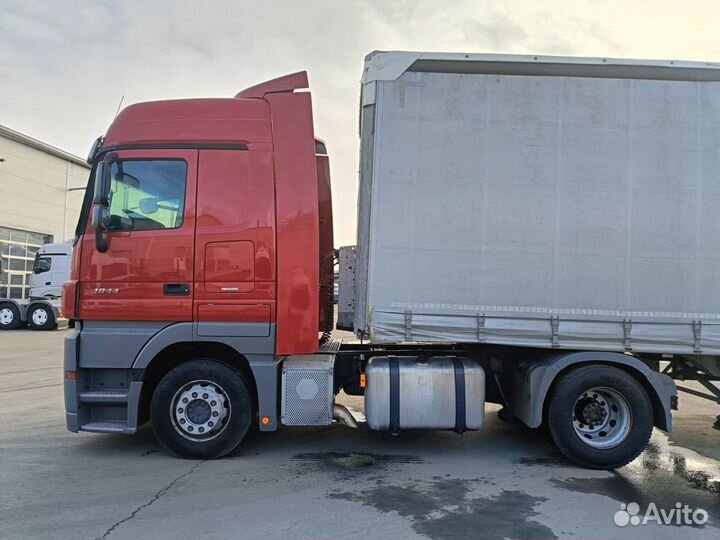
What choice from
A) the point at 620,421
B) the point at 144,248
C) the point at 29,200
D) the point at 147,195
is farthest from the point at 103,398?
the point at 29,200

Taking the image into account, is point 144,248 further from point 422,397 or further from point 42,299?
point 42,299

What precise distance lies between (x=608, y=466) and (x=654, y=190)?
8.97 ft

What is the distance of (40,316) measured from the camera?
19.1 metres

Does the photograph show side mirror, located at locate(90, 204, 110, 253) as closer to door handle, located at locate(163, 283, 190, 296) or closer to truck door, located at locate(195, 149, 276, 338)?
door handle, located at locate(163, 283, 190, 296)

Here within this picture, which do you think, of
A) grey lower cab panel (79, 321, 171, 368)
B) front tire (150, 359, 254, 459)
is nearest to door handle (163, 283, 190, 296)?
grey lower cab panel (79, 321, 171, 368)

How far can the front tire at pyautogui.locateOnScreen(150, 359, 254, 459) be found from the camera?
193 inches

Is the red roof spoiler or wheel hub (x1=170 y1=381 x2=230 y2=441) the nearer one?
wheel hub (x1=170 y1=381 x2=230 y2=441)

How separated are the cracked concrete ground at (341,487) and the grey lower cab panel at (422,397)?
0.42 m

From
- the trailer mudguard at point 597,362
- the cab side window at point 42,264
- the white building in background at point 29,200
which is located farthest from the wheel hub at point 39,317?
the trailer mudguard at point 597,362

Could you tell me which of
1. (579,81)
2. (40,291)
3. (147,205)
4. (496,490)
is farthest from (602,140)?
(40,291)

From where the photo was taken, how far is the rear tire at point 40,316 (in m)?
19.0

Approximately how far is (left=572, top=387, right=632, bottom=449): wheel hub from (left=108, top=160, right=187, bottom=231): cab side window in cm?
444

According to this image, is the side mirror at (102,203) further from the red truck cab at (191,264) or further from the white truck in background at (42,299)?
the white truck in background at (42,299)

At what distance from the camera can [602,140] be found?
4852 mm
